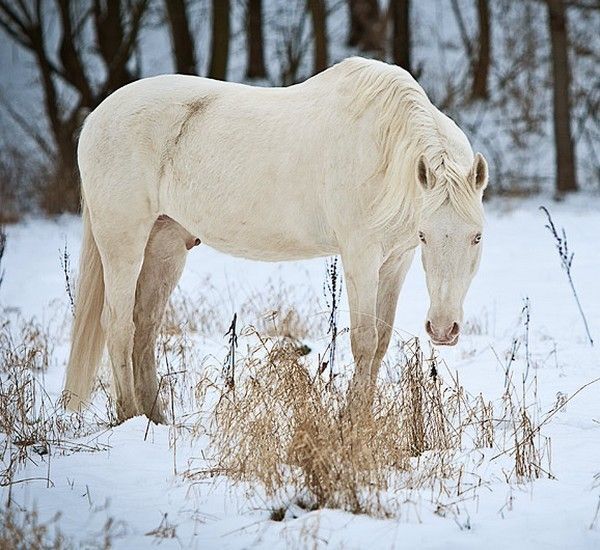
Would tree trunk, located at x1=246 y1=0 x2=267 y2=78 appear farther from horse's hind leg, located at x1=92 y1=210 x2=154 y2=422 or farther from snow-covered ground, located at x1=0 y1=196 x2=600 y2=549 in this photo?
horse's hind leg, located at x1=92 y1=210 x2=154 y2=422

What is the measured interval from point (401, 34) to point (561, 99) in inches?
112

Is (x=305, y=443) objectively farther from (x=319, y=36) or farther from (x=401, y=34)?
(x=401, y=34)

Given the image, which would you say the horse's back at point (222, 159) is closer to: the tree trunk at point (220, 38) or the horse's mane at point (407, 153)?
the horse's mane at point (407, 153)

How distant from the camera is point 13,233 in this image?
43.4 feet

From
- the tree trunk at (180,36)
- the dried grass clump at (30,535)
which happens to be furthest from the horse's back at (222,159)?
the tree trunk at (180,36)

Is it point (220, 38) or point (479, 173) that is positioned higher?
point (220, 38)

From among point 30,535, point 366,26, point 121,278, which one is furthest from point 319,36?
point 30,535

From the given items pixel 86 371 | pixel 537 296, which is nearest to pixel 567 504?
pixel 86 371

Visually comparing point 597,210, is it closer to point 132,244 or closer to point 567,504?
point 132,244

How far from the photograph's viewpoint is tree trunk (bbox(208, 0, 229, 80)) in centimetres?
1397

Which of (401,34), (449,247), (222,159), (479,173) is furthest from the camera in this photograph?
(401,34)

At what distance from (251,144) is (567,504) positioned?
8.32 ft

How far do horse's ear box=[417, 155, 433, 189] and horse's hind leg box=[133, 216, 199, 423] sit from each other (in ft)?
6.04

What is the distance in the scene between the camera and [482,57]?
17875 millimetres
